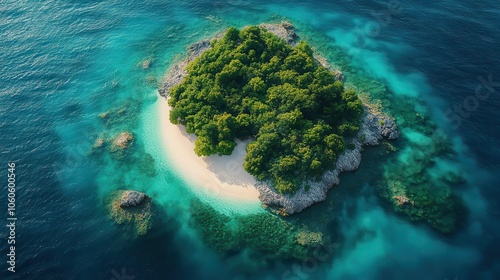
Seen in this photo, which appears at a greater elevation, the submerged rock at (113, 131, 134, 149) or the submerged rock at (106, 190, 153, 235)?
the submerged rock at (113, 131, 134, 149)

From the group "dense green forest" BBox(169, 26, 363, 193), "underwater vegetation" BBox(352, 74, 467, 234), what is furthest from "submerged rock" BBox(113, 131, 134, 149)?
"underwater vegetation" BBox(352, 74, 467, 234)

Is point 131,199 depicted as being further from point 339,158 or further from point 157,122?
point 339,158

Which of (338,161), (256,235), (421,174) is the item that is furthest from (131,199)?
(421,174)

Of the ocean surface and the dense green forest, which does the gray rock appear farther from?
the dense green forest

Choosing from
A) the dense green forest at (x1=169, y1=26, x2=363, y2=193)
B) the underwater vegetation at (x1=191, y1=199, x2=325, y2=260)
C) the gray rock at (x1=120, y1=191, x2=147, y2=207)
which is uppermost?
the dense green forest at (x1=169, y1=26, x2=363, y2=193)

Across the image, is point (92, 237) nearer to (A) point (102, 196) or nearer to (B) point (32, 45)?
(A) point (102, 196)

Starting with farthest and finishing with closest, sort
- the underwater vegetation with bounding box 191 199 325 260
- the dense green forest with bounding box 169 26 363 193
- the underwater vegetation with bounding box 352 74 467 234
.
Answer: the dense green forest with bounding box 169 26 363 193 → the underwater vegetation with bounding box 352 74 467 234 → the underwater vegetation with bounding box 191 199 325 260

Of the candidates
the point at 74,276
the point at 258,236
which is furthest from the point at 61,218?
the point at 258,236
